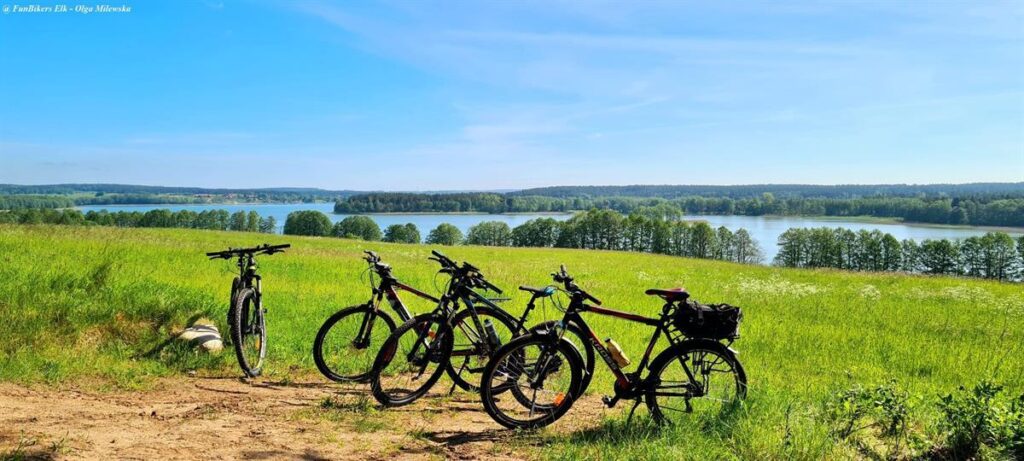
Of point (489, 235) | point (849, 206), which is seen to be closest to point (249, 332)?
point (489, 235)

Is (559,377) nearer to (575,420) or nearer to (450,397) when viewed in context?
(575,420)

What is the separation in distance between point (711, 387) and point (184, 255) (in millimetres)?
15971

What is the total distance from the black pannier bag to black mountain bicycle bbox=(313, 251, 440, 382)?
270 centimetres

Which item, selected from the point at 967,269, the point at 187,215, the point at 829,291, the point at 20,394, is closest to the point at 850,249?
the point at 967,269

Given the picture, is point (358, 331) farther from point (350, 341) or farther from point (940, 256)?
point (940, 256)

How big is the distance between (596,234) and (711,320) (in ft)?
313

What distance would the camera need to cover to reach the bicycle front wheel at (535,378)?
476 cm

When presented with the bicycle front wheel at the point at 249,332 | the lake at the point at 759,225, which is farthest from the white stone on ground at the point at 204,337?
the lake at the point at 759,225

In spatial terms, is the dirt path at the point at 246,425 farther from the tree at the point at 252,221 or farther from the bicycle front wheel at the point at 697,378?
the tree at the point at 252,221

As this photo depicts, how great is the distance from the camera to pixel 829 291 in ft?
67.6

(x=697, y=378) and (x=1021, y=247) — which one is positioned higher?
(x=697, y=378)

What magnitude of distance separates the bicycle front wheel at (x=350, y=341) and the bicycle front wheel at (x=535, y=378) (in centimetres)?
177

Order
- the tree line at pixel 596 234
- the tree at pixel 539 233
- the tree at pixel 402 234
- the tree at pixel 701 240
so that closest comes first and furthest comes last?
the tree at pixel 701 240, the tree line at pixel 596 234, the tree at pixel 402 234, the tree at pixel 539 233

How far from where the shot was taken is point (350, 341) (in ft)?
20.4
